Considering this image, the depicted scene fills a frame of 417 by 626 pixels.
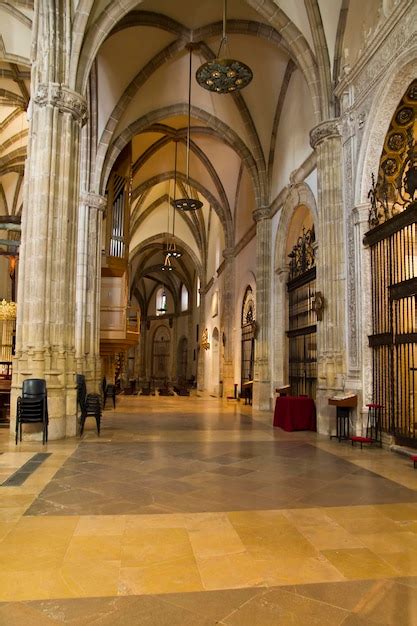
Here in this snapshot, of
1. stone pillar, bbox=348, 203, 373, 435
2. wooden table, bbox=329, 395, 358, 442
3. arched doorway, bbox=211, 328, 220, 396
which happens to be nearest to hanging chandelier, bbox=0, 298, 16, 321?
arched doorway, bbox=211, 328, 220, 396

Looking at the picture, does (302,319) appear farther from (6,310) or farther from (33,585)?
(33,585)

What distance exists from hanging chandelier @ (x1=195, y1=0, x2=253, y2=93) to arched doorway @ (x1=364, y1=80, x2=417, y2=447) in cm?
293

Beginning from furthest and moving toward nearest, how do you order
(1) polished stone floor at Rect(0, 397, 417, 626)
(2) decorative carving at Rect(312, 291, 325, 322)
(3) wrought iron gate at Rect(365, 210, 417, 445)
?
(2) decorative carving at Rect(312, 291, 325, 322)
(3) wrought iron gate at Rect(365, 210, 417, 445)
(1) polished stone floor at Rect(0, 397, 417, 626)

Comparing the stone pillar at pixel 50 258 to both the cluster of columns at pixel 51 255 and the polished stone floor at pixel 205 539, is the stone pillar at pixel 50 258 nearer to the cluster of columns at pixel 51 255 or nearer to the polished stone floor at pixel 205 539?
the cluster of columns at pixel 51 255

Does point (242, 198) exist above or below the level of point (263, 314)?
above

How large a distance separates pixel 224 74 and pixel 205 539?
8565 millimetres

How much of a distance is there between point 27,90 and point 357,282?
37.4ft

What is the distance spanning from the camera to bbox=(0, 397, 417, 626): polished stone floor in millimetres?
2699

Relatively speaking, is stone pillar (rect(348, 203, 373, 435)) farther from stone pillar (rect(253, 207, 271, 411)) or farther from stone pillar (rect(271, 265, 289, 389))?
stone pillar (rect(253, 207, 271, 411))

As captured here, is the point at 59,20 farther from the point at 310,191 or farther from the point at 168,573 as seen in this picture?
the point at 168,573

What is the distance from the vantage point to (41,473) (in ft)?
19.4

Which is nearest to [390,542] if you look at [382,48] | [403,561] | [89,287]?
[403,561]

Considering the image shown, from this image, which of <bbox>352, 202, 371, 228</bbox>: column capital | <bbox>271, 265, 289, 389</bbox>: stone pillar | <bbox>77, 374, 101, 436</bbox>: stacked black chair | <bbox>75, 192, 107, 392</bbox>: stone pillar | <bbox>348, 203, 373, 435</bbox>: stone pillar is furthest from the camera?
<bbox>271, 265, 289, 389</bbox>: stone pillar

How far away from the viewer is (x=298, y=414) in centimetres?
1065
